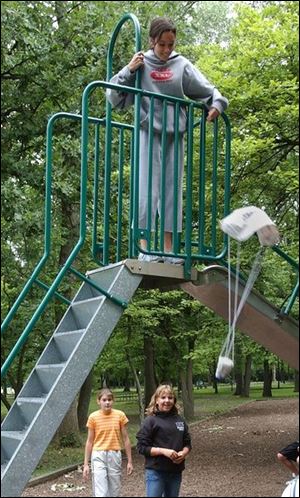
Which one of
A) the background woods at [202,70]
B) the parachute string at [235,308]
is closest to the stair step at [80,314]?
the parachute string at [235,308]

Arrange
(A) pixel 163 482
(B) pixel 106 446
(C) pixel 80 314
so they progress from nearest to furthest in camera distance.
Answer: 1. (C) pixel 80 314
2. (A) pixel 163 482
3. (B) pixel 106 446

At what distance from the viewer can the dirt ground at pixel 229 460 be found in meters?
9.56

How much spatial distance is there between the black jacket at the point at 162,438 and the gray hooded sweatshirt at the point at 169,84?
2.43 m

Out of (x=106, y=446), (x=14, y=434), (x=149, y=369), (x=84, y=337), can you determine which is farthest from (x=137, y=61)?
(x=149, y=369)

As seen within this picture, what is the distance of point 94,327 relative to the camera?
5.05 m

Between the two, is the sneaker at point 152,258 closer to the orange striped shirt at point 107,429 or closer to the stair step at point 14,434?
the stair step at point 14,434

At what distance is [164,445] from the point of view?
609 centimetres

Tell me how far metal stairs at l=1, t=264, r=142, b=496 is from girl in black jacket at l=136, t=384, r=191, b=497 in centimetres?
111

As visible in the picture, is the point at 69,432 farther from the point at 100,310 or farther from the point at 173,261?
the point at 100,310

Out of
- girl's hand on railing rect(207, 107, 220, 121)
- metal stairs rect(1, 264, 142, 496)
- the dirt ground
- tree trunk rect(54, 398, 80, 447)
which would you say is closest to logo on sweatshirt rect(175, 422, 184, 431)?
the dirt ground

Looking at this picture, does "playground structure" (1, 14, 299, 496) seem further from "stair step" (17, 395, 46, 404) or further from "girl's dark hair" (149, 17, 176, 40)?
"girl's dark hair" (149, 17, 176, 40)

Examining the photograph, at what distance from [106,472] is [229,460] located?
8310 millimetres

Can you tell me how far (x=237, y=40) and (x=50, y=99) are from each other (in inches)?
112

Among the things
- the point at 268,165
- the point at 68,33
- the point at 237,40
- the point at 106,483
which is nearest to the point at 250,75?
the point at 237,40
